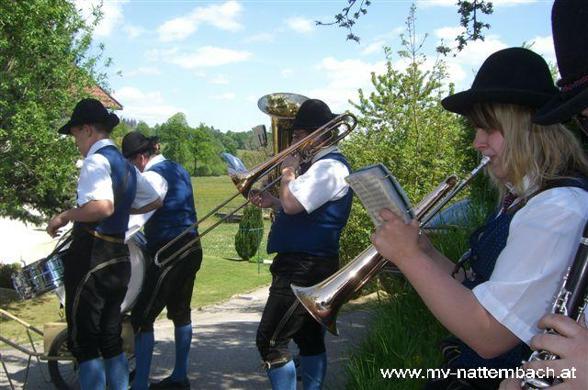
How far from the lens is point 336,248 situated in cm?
337

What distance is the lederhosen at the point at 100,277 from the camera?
338 centimetres

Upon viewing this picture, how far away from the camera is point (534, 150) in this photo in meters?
1.53

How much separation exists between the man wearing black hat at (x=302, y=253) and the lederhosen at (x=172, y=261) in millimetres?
1115

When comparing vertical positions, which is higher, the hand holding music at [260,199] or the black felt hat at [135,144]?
the black felt hat at [135,144]

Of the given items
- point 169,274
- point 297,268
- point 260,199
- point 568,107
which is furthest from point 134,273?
point 568,107

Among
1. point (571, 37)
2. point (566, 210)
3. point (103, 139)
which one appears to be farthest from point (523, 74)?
point (103, 139)

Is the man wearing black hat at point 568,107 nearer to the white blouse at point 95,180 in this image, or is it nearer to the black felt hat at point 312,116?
the black felt hat at point 312,116

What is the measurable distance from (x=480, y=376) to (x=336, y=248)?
67.1 inches

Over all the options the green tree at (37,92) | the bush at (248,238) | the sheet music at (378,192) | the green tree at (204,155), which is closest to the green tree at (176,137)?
the green tree at (204,155)

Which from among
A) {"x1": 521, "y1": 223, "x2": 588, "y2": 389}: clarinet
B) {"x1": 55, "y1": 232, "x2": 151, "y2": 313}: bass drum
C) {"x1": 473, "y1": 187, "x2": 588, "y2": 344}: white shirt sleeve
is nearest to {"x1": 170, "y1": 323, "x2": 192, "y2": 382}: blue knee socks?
{"x1": 55, "y1": 232, "x2": 151, "y2": 313}: bass drum

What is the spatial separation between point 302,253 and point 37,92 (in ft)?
17.3

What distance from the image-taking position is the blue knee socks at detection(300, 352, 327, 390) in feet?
11.2

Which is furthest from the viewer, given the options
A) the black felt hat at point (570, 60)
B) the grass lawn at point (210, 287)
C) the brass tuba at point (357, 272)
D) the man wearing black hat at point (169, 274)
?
the grass lawn at point (210, 287)

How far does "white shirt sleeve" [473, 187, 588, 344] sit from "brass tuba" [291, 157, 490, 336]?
14.8 inches
